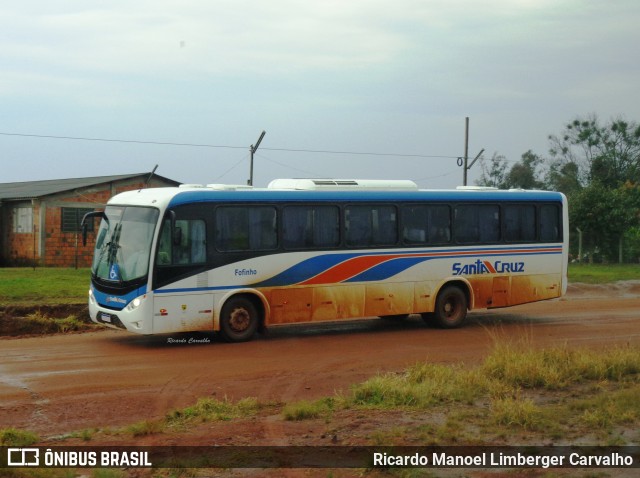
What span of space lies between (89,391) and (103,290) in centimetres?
485

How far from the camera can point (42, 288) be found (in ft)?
76.7

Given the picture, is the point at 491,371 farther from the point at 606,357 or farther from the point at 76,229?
the point at 76,229

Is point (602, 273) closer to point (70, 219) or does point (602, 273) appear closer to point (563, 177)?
point (70, 219)

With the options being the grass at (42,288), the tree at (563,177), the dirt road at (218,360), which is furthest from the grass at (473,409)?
the tree at (563,177)

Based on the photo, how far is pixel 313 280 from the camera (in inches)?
738

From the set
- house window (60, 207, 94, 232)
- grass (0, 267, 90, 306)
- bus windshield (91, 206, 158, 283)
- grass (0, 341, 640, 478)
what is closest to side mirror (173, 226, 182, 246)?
bus windshield (91, 206, 158, 283)

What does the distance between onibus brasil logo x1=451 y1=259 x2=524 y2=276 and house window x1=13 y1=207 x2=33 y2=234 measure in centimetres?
2071

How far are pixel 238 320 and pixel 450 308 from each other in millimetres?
5182

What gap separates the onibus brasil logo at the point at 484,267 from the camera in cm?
2072

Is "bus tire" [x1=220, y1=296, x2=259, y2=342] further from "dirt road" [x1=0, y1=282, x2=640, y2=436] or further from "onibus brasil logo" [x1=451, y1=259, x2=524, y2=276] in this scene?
"onibus brasil logo" [x1=451, y1=259, x2=524, y2=276]

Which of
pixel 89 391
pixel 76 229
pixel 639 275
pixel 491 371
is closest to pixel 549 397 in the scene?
pixel 491 371

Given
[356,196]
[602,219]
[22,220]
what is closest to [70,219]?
[22,220]

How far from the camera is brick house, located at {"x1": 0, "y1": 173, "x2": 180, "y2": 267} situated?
35.8 meters

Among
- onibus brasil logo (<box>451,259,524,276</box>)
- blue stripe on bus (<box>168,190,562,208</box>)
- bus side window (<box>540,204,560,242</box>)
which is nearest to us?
blue stripe on bus (<box>168,190,562,208</box>)
